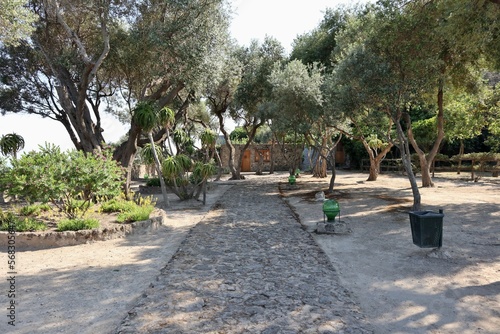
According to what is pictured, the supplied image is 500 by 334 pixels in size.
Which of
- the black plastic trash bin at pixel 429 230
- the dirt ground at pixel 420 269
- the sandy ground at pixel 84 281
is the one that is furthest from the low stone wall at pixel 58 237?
the black plastic trash bin at pixel 429 230

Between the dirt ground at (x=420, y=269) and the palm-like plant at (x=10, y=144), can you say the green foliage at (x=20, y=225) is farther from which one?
the palm-like plant at (x=10, y=144)

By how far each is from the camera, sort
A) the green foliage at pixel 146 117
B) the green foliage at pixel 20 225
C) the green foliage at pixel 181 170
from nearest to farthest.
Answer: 1. the green foliage at pixel 20 225
2. the green foliage at pixel 146 117
3. the green foliage at pixel 181 170

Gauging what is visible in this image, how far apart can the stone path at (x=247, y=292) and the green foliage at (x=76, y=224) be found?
2.36m

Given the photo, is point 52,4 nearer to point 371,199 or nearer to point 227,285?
point 227,285

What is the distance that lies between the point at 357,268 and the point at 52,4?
1439cm

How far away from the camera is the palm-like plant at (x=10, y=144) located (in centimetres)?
1677

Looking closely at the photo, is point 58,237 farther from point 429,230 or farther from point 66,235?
point 429,230

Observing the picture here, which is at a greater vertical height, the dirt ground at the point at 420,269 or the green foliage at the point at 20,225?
the green foliage at the point at 20,225

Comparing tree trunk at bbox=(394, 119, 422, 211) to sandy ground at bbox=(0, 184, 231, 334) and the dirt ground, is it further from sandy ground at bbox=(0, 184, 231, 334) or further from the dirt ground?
sandy ground at bbox=(0, 184, 231, 334)

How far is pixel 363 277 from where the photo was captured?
5.29 metres

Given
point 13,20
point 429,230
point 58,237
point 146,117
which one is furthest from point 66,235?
point 429,230

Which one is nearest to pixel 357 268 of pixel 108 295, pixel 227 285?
pixel 227 285

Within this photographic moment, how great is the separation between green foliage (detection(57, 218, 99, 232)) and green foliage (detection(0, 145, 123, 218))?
1.75 ft

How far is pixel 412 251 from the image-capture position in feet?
21.7
